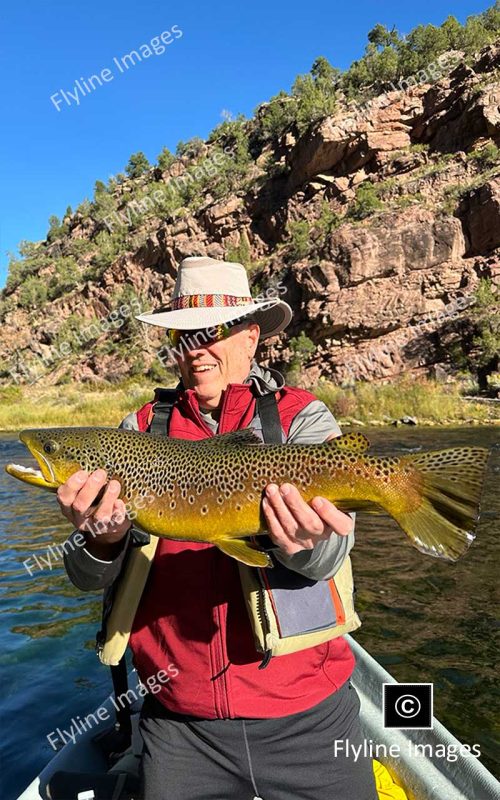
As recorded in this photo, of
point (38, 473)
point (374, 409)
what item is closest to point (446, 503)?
point (38, 473)

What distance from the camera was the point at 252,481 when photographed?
2578 mm

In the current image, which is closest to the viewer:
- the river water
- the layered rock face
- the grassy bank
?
the river water

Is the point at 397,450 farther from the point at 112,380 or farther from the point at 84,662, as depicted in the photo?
the point at 112,380

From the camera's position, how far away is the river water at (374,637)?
5020 millimetres

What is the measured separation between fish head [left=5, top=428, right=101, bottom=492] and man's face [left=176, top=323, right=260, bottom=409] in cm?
61

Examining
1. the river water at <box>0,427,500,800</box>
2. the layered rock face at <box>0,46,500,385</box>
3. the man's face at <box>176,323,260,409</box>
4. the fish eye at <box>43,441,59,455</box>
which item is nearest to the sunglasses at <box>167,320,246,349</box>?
the man's face at <box>176,323,260,409</box>

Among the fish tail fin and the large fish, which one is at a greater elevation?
the large fish

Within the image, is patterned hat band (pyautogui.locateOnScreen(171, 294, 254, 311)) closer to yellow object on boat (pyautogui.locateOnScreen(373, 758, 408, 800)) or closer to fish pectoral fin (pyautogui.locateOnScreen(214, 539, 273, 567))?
fish pectoral fin (pyautogui.locateOnScreen(214, 539, 273, 567))

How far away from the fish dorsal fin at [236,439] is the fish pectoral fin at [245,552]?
45 centimetres

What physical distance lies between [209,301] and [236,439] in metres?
0.73

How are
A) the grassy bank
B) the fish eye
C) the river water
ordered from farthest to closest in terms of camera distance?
the grassy bank, the river water, the fish eye

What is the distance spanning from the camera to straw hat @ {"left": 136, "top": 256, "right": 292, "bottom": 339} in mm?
2775

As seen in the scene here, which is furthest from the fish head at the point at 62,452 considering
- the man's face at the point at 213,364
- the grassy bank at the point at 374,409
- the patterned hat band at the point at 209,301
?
the grassy bank at the point at 374,409

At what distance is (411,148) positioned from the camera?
52969 mm
